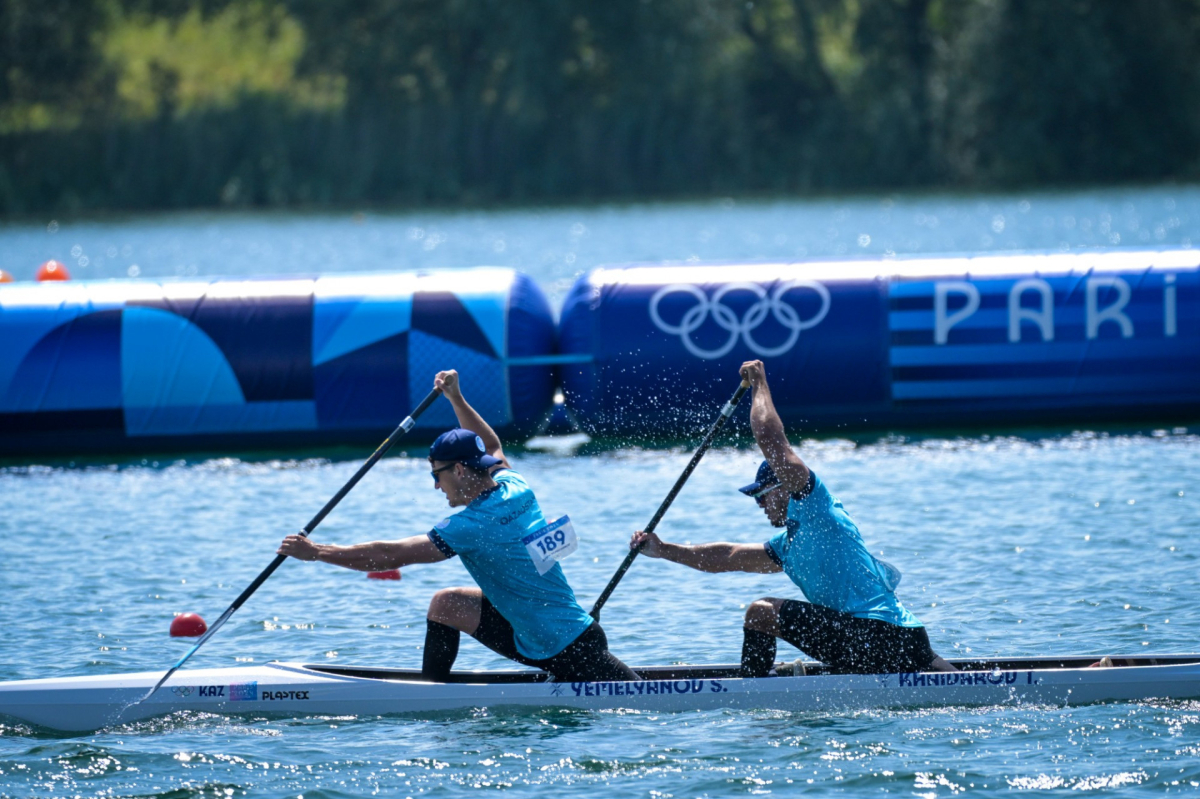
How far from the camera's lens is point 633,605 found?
1108cm

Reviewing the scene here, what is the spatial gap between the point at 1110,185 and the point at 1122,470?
132 feet

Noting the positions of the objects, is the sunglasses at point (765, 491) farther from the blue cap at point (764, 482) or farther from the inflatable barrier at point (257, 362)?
the inflatable barrier at point (257, 362)

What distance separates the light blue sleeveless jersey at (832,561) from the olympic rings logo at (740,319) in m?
8.31

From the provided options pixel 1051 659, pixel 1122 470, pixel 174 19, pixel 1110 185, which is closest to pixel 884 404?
pixel 1122 470

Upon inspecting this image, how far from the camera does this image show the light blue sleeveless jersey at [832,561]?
8094mm

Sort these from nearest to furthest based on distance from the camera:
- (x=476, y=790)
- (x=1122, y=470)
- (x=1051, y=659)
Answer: (x=476, y=790) → (x=1051, y=659) → (x=1122, y=470)

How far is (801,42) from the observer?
195 ft

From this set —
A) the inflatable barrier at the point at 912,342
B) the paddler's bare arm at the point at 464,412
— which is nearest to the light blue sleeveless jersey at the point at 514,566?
the paddler's bare arm at the point at 464,412

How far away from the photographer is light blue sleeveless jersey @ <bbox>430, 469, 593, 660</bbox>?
8.26 m

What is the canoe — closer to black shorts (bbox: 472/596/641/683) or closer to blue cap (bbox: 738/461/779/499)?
black shorts (bbox: 472/596/641/683)

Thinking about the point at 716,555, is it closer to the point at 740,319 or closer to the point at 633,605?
the point at 633,605

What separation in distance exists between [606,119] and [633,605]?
46.6 meters

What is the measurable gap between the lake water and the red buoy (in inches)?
3.4

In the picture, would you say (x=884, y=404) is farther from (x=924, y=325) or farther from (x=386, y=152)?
(x=386, y=152)
